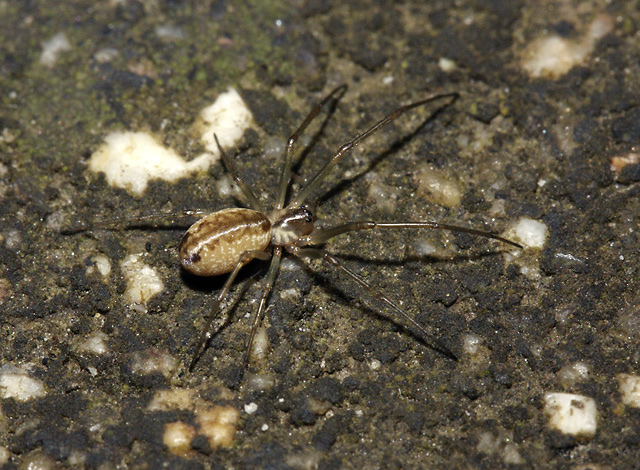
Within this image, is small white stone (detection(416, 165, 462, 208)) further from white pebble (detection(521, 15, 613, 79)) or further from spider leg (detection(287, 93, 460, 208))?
A: white pebble (detection(521, 15, 613, 79))

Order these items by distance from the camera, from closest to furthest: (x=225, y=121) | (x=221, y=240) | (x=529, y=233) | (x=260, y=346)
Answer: (x=260, y=346)
(x=221, y=240)
(x=529, y=233)
(x=225, y=121)

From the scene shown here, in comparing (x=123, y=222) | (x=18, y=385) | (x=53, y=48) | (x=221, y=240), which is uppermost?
(x=53, y=48)

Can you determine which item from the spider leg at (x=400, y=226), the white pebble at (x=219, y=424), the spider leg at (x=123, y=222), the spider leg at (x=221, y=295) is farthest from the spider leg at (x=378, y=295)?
the white pebble at (x=219, y=424)

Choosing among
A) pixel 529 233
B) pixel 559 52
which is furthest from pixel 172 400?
pixel 559 52

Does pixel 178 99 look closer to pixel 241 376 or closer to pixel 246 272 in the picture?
pixel 246 272

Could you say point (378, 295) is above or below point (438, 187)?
below

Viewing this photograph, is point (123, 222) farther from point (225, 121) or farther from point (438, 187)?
point (438, 187)

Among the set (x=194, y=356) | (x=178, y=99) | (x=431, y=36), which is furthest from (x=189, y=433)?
(x=431, y=36)
